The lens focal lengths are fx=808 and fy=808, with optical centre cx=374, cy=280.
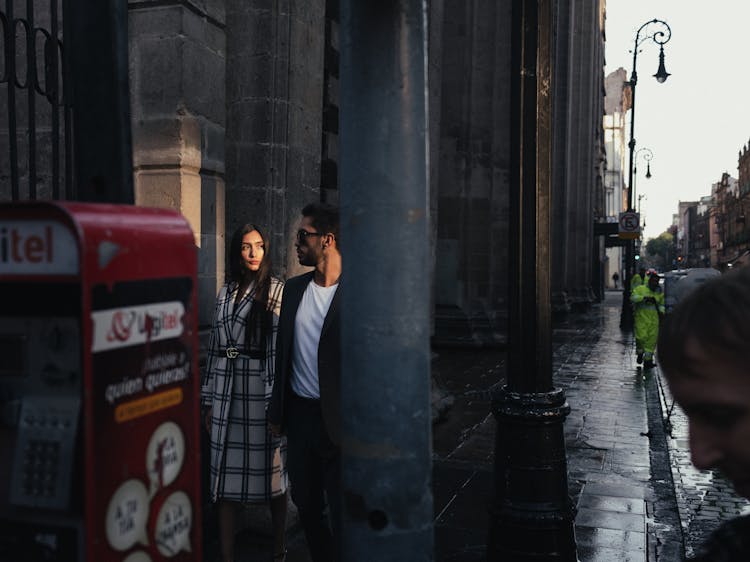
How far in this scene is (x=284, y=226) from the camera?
6078mm

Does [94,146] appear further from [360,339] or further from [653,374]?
[653,374]

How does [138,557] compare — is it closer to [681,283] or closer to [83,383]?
[83,383]

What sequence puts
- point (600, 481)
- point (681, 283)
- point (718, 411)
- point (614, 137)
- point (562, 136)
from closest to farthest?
point (718, 411)
point (600, 481)
point (681, 283)
point (562, 136)
point (614, 137)

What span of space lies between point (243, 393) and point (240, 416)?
0.13m

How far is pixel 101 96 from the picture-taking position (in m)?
2.61

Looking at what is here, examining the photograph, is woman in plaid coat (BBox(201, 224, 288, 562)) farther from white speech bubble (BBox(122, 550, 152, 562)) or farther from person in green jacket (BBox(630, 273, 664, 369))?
person in green jacket (BBox(630, 273, 664, 369))

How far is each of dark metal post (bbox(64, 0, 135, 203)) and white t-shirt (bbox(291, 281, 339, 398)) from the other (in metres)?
1.78

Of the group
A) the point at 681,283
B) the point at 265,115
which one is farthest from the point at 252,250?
the point at 681,283

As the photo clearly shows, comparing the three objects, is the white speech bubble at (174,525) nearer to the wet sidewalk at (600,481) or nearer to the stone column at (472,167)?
the wet sidewalk at (600,481)

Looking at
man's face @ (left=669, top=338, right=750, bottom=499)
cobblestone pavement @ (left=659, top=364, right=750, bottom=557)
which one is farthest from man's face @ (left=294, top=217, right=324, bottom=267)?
cobblestone pavement @ (left=659, top=364, right=750, bottom=557)

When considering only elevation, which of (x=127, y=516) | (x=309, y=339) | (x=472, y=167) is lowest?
(x=127, y=516)

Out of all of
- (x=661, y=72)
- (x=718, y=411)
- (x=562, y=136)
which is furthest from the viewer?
(x=562, y=136)

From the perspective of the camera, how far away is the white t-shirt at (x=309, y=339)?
14.0 feet

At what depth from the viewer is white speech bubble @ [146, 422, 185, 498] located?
218 cm
